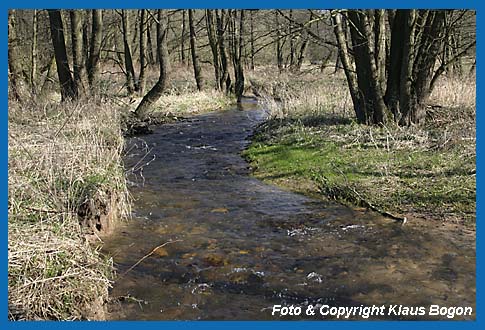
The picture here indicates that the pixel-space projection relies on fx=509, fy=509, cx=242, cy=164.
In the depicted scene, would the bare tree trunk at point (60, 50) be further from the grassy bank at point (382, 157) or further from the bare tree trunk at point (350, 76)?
the bare tree trunk at point (350, 76)

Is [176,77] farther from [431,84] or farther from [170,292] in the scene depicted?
[170,292]

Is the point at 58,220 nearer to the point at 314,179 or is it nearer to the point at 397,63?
the point at 314,179

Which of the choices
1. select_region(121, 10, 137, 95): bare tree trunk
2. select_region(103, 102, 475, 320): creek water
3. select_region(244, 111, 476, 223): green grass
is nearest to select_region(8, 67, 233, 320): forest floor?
select_region(103, 102, 475, 320): creek water

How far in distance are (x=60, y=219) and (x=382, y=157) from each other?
5619 millimetres

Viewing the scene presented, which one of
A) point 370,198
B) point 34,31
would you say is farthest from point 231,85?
point 370,198

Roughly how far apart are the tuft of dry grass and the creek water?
1.04 ft

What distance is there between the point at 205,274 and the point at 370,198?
3125 millimetres

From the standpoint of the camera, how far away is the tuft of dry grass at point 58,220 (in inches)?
168

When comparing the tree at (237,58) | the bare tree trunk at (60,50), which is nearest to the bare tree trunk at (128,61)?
the tree at (237,58)

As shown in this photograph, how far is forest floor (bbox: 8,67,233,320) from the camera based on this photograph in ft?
14.0

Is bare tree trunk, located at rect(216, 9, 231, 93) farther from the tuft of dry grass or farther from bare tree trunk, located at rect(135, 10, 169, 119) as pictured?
the tuft of dry grass

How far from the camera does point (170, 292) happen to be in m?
4.88

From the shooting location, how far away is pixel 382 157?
8.93 meters

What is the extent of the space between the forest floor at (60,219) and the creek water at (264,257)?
0.28 metres
